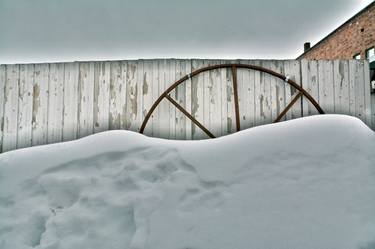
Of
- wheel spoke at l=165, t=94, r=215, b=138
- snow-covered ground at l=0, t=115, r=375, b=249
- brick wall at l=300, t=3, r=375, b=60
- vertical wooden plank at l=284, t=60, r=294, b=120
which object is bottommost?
snow-covered ground at l=0, t=115, r=375, b=249

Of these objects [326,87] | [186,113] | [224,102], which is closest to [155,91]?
[186,113]

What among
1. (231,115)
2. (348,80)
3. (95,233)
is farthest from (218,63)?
(95,233)

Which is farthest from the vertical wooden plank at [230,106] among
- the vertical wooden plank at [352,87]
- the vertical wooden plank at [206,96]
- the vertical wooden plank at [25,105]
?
the vertical wooden plank at [25,105]

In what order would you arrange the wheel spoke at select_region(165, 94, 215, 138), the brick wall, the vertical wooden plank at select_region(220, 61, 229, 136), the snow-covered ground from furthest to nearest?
1. the brick wall
2. the vertical wooden plank at select_region(220, 61, 229, 136)
3. the wheel spoke at select_region(165, 94, 215, 138)
4. the snow-covered ground

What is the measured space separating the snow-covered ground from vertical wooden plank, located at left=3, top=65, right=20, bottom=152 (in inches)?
60.7

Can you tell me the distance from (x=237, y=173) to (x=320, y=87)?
278 centimetres

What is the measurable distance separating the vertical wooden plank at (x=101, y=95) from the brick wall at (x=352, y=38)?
40.0 ft

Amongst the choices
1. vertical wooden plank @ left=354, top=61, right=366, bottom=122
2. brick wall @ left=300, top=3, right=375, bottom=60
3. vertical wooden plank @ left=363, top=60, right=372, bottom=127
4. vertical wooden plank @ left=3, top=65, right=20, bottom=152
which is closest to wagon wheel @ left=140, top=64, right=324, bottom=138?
vertical wooden plank @ left=354, top=61, right=366, bottom=122

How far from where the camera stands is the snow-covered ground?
2092mm

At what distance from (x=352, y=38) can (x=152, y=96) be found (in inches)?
521

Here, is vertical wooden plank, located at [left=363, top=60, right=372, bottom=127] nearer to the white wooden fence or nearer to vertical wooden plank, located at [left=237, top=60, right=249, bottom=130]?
the white wooden fence

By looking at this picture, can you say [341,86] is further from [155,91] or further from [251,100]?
[155,91]

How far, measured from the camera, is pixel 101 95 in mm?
4484

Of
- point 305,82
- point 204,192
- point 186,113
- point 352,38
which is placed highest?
point 352,38
